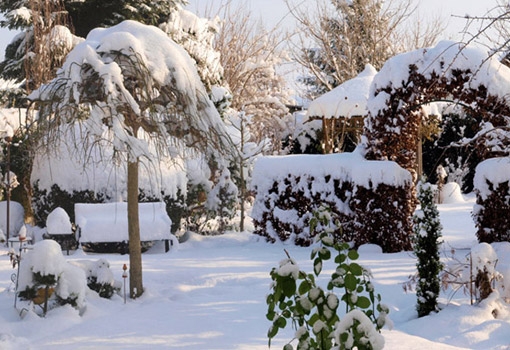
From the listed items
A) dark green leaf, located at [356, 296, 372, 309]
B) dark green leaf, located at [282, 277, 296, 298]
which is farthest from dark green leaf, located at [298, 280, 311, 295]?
dark green leaf, located at [356, 296, 372, 309]

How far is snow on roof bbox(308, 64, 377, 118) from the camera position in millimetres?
16656

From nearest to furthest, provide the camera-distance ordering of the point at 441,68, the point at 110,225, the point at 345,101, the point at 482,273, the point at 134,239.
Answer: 1. the point at 482,273
2. the point at 134,239
3. the point at 441,68
4. the point at 110,225
5. the point at 345,101

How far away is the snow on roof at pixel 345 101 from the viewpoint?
656 inches

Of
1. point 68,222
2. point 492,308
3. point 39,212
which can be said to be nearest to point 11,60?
point 39,212

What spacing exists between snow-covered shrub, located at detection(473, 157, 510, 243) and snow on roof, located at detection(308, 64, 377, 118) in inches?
253

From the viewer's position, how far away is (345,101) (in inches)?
655

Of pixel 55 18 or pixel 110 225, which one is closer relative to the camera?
pixel 110 225

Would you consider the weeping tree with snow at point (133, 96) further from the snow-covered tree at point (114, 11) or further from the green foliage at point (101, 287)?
the snow-covered tree at point (114, 11)

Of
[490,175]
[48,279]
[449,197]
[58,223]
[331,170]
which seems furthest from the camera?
[449,197]

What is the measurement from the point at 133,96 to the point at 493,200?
18.8 feet

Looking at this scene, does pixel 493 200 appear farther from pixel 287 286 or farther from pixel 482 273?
pixel 287 286

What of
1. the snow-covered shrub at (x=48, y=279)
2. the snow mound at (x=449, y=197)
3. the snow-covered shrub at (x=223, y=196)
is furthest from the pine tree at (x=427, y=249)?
the snow mound at (x=449, y=197)

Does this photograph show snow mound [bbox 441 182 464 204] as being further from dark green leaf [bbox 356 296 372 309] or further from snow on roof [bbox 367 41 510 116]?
dark green leaf [bbox 356 296 372 309]

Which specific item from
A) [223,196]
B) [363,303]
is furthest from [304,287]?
[223,196]
